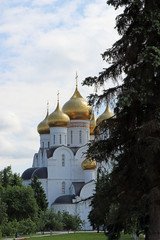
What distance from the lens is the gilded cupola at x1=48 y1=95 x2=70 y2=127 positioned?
2196 inches

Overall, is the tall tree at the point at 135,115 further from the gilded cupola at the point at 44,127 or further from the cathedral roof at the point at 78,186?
the gilded cupola at the point at 44,127

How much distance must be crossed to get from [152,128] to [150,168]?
998 mm

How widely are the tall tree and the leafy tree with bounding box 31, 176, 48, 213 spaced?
39.2 m

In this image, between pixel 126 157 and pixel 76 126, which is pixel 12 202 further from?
pixel 126 157

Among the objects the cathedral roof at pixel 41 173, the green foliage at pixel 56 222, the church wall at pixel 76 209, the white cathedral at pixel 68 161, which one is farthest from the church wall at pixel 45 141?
the green foliage at pixel 56 222

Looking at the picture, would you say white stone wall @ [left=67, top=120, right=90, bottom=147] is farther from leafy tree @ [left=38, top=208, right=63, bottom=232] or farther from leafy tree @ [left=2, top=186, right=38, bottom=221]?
leafy tree @ [left=2, top=186, right=38, bottom=221]

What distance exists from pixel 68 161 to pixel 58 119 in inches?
225

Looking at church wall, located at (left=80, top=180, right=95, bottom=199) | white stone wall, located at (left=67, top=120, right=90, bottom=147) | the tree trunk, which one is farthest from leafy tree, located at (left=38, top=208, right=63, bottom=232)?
the tree trunk

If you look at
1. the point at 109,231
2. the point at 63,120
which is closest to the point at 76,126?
the point at 63,120

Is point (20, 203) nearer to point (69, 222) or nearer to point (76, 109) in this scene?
point (69, 222)

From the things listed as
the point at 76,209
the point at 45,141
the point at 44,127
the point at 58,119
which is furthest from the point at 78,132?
the point at 76,209

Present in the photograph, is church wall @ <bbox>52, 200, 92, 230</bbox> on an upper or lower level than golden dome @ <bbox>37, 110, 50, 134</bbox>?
lower

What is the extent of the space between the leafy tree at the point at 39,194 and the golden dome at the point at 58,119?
7767 millimetres

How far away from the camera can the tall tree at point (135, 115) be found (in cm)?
1112
